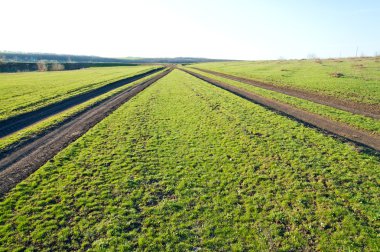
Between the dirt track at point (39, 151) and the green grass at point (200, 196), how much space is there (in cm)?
89

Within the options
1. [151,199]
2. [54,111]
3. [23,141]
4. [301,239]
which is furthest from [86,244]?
[54,111]

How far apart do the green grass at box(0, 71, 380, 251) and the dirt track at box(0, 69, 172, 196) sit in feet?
2.93

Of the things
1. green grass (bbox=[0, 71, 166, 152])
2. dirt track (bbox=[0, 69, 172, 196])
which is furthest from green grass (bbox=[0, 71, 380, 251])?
green grass (bbox=[0, 71, 166, 152])

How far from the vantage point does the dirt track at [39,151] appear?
15.9m

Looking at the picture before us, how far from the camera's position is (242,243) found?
1077cm

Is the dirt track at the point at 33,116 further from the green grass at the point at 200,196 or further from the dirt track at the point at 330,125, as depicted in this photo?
the dirt track at the point at 330,125

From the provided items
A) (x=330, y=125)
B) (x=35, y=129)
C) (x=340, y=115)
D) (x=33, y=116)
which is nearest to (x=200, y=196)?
(x=330, y=125)

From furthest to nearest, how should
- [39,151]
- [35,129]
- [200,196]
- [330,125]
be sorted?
[330,125]
[35,129]
[39,151]
[200,196]

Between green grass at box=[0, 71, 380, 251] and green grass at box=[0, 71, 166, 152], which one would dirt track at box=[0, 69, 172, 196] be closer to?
green grass at box=[0, 71, 380, 251]

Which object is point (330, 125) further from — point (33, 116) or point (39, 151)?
point (33, 116)

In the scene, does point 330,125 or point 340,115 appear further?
point 340,115

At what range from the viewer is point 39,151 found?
2006cm

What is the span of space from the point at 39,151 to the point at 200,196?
1459 cm

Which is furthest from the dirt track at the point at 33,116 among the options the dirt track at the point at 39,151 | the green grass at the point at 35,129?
the dirt track at the point at 39,151
